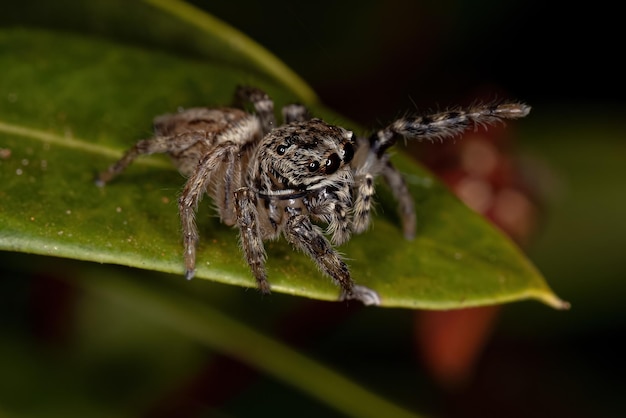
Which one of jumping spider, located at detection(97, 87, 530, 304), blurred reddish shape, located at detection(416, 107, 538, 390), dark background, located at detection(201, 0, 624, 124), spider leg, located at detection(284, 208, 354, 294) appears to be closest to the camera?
spider leg, located at detection(284, 208, 354, 294)

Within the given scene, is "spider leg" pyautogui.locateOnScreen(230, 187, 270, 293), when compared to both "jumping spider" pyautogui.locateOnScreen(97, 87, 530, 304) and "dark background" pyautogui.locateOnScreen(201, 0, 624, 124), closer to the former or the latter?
"jumping spider" pyautogui.locateOnScreen(97, 87, 530, 304)

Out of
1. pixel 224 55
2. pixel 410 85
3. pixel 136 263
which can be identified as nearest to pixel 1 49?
pixel 224 55

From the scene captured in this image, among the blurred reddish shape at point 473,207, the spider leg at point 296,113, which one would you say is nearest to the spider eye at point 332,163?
the spider leg at point 296,113

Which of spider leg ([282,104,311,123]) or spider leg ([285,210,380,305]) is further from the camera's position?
spider leg ([282,104,311,123])

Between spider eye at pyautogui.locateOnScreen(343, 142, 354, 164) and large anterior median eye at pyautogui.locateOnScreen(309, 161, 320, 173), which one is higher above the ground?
spider eye at pyautogui.locateOnScreen(343, 142, 354, 164)

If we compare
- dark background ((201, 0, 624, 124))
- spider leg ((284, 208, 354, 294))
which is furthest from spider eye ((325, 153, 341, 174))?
dark background ((201, 0, 624, 124))

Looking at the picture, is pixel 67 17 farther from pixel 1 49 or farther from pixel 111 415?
pixel 111 415

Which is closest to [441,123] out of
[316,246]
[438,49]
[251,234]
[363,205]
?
[363,205]

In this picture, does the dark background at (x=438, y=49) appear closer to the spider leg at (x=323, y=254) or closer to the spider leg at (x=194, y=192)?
the spider leg at (x=194, y=192)
